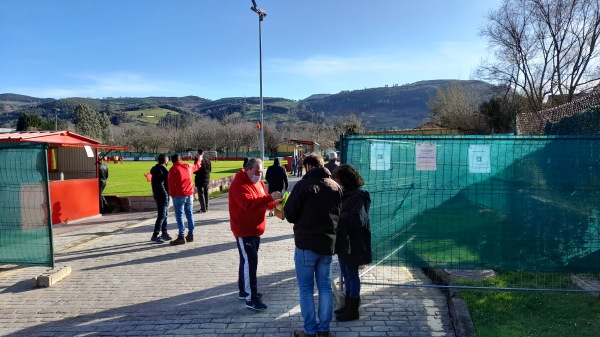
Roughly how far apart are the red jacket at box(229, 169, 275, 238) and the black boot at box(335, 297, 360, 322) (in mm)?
1291

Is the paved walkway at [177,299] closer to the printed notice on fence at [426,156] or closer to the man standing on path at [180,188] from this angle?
the man standing on path at [180,188]

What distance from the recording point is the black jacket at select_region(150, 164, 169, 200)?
851cm

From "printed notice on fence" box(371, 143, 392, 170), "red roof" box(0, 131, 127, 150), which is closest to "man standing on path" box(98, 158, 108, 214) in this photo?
"red roof" box(0, 131, 127, 150)

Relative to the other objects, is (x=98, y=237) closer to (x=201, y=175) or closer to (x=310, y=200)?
(x=201, y=175)

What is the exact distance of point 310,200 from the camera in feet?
12.7

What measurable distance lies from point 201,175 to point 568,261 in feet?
30.7

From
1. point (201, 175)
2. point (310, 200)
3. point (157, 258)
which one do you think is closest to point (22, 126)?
point (201, 175)

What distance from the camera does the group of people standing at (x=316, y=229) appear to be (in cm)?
388

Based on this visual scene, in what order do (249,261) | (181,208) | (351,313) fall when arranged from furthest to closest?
(181,208), (249,261), (351,313)

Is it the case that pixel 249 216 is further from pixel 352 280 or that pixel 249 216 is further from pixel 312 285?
pixel 352 280

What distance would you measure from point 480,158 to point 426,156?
635mm

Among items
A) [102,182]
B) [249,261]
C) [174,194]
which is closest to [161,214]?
[174,194]

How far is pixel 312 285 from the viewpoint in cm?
400

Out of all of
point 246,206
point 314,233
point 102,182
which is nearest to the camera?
point 314,233
